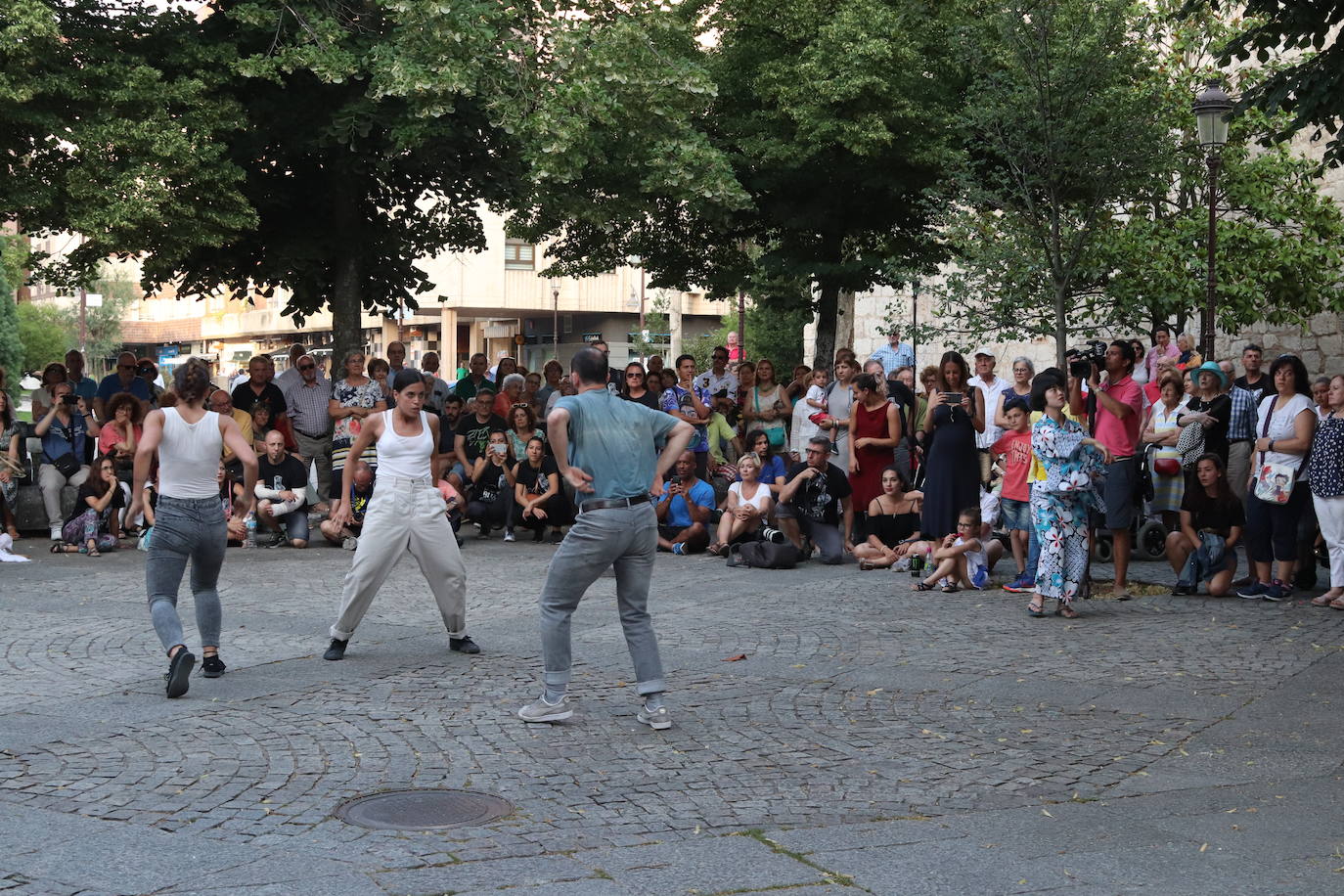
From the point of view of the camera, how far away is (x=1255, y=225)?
84.5ft

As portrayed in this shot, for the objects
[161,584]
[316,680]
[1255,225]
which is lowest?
[316,680]

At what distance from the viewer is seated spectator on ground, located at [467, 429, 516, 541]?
56.1 ft

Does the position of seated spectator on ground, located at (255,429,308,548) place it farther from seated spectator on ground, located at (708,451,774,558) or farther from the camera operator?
the camera operator

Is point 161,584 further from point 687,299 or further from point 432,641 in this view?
point 687,299

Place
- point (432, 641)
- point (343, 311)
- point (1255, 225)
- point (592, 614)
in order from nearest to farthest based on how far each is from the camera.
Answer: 1. point (432, 641)
2. point (592, 614)
3. point (343, 311)
4. point (1255, 225)

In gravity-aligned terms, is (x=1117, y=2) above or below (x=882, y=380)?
above

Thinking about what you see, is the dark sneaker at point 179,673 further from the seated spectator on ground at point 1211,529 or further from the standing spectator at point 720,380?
the standing spectator at point 720,380

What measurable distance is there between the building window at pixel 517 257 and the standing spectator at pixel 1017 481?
57.1 metres

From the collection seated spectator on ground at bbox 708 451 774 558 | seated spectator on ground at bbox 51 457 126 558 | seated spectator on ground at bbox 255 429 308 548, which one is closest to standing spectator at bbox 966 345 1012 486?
seated spectator on ground at bbox 708 451 774 558

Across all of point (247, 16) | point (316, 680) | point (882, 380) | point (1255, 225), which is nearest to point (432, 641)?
point (316, 680)

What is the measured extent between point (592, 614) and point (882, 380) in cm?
548

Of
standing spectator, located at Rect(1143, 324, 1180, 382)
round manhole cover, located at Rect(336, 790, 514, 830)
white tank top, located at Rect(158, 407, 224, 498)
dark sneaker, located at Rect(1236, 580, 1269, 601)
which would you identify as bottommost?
round manhole cover, located at Rect(336, 790, 514, 830)

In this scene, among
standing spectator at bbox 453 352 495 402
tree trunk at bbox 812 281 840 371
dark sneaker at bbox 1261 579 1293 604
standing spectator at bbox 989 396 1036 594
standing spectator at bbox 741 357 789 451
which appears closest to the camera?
dark sneaker at bbox 1261 579 1293 604

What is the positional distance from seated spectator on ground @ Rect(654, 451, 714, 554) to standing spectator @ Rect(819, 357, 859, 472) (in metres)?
1.41
